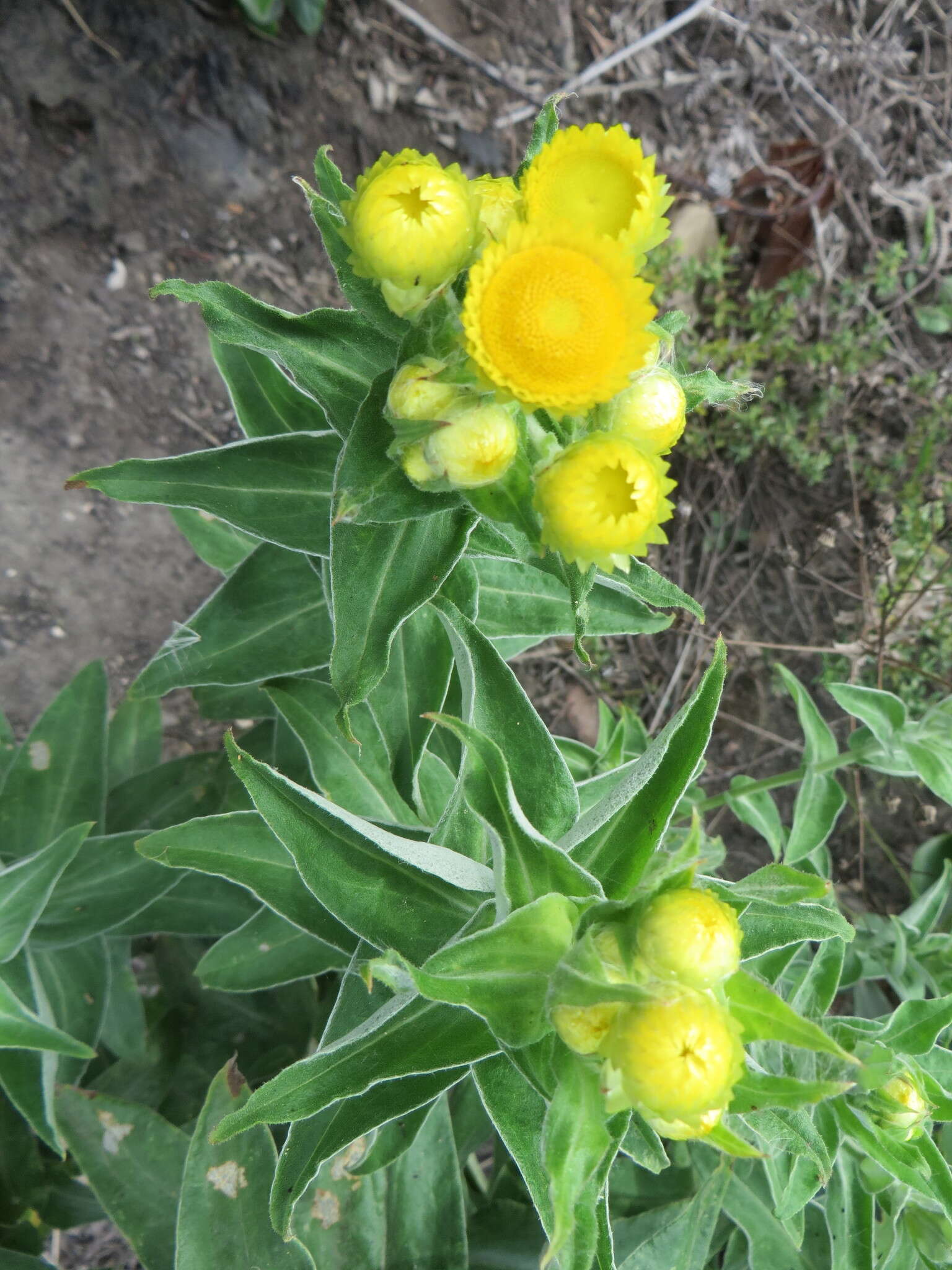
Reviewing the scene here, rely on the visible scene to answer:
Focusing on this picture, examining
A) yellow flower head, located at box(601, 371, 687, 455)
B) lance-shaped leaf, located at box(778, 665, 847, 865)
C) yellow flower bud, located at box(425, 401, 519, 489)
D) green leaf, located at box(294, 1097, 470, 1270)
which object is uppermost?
yellow flower head, located at box(601, 371, 687, 455)

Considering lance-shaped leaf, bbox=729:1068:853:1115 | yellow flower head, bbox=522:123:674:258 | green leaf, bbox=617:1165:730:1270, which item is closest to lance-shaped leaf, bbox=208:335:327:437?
yellow flower head, bbox=522:123:674:258

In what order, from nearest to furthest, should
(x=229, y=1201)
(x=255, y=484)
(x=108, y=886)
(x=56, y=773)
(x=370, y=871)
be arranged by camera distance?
(x=370, y=871), (x=255, y=484), (x=229, y=1201), (x=108, y=886), (x=56, y=773)

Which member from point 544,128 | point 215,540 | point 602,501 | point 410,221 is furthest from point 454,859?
point 215,540

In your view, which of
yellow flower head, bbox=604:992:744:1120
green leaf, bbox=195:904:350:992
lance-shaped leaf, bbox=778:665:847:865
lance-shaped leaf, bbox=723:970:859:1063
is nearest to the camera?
yellow flower head, bbox=604:992:744:1120

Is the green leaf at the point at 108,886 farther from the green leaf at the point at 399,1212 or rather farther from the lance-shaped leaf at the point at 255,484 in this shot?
the lance-shaped leaf at the point at 255,484

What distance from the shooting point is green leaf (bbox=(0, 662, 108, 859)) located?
8.51ft

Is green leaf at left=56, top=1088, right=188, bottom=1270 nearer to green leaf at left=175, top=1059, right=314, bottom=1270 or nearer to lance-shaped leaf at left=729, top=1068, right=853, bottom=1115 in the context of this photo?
green leaf at left=175, top=1059, right=314, bottom=1270

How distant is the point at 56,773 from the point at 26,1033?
83cm

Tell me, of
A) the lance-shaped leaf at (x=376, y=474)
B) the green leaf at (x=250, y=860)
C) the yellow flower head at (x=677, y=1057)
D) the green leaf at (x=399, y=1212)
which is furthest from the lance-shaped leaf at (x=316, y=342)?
the green leaf at (x=399, y=1212)

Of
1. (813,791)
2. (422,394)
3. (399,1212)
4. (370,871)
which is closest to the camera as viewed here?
(422,394)

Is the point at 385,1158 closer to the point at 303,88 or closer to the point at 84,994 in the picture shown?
the point at 84,994

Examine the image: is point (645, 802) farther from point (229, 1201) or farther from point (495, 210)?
point (229, 1201)

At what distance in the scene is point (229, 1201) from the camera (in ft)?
6.66

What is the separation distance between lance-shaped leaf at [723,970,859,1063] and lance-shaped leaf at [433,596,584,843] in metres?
0.45
